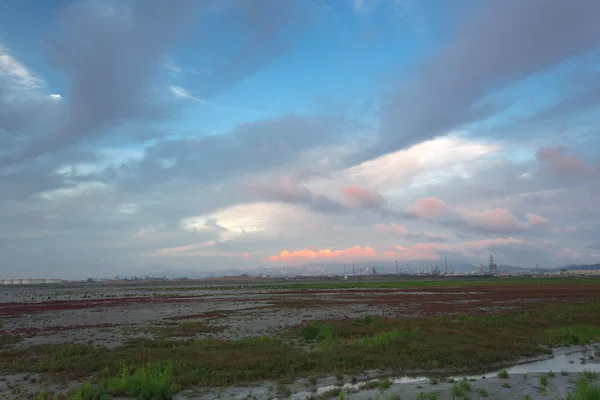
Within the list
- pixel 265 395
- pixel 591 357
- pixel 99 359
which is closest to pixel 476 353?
pixel 591 357

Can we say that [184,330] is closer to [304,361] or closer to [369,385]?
[304,361]

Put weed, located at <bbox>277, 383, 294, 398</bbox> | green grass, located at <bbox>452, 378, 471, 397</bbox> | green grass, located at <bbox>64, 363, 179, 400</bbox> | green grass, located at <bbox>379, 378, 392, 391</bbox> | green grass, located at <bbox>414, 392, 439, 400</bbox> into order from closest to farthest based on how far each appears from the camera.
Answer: green grass, located at <bbox>414, 392, 439, 400</bbox>
green grass, located at <bbox>452, 378, 471, 397</bbox>
green grass, located at <bbox>64, 363, 179, 400</bbox>
weed, located at <bbox>277, 383, 294, 398</bbox>
green grass, located at <bbox>379, 378, 392, 391</bbox>

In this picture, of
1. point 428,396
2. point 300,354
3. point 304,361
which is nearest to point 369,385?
point 428,396

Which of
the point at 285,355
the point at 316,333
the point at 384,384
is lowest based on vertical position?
the point at 316,333

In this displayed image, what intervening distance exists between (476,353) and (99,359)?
703 inches

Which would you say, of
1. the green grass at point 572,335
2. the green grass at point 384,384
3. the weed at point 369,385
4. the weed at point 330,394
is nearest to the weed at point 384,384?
the green grass at point 384,384

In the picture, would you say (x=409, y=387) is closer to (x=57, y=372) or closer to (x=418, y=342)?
(x=418, y=342)

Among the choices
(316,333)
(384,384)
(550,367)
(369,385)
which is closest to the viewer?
(384,384)

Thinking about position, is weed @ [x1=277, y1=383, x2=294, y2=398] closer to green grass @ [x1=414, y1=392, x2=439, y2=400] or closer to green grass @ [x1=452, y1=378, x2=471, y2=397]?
green grass @ [x1=414, y1=392, x2=439, y2=400]

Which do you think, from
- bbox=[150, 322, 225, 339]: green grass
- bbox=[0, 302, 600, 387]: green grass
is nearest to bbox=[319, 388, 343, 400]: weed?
bbox=[0, 302, 600, 387]: green grass

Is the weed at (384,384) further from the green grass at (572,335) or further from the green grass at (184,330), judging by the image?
the green grass at (184,330)

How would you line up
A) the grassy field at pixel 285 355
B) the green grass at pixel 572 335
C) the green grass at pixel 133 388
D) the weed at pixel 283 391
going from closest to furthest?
1. the green grass at pixel 133 388
2. the weed at pixel 283 391
3. the grassy field at pixel 285 355
4. the green grass at pixel 572 335

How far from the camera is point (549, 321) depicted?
29938mm

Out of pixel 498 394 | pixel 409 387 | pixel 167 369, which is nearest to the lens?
pixel 498 394
